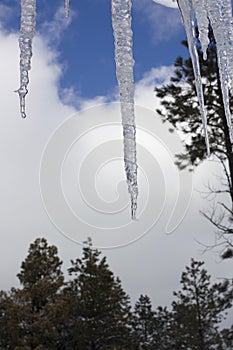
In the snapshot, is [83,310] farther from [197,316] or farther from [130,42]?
[130,42]

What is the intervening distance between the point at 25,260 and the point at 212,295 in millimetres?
6260

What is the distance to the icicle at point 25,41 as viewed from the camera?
1.27 metres

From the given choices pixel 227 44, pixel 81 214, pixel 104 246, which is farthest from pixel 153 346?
pixel 227 44

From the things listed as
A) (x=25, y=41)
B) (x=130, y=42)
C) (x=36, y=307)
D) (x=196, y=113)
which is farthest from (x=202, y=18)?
(x=36, y=307)

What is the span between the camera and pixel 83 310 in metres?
15.6

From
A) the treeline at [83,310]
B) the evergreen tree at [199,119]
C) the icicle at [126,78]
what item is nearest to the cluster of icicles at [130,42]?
the icicle at [126,78]

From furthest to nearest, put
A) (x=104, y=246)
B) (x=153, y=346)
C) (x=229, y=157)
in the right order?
1. (x=153, y=346)
2. (x=104, y=246)
3. (x=229, y=157)

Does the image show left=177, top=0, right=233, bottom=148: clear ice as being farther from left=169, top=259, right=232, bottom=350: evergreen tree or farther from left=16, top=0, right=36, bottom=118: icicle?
left=169, top=259, right=232, bottom=350: evergreen tree

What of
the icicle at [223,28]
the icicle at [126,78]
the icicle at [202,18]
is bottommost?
the icicle at [126,78]

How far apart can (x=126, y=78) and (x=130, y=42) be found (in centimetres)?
10

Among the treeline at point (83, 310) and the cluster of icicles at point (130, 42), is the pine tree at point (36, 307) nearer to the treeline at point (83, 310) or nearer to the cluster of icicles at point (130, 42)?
the treeline at point (83, 310)

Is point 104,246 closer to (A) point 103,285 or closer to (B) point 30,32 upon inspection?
(A) point 103,285

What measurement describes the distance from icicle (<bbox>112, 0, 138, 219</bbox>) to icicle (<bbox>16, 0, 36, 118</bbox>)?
0.69ft

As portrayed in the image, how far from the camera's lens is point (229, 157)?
27.6 feet
